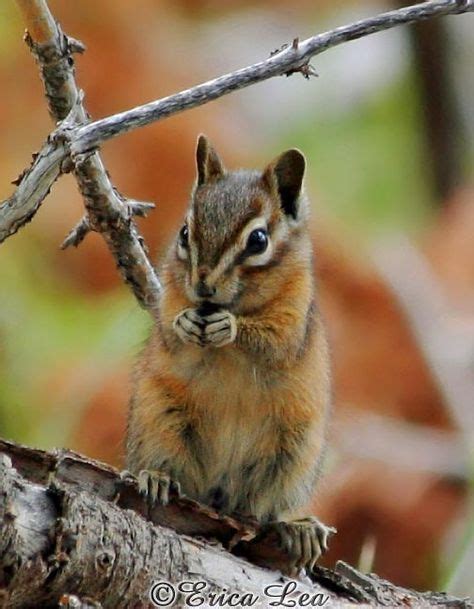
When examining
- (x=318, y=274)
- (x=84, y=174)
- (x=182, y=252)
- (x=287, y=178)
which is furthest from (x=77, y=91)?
(x=318, y=274)

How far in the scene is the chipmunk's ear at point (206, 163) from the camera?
2840mm

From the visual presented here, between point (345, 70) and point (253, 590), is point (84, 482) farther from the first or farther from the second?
point (345, 70)

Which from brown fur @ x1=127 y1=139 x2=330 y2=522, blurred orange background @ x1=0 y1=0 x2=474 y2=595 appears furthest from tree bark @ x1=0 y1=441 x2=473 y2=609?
blurred orange background @ x1=0 y1=0 x2=474 y2=595

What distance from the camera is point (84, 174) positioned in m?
2.48

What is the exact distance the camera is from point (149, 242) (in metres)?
5.81

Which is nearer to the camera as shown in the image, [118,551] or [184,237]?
[118,551]

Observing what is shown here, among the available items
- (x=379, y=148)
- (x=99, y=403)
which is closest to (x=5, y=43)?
(x=99, y=403)

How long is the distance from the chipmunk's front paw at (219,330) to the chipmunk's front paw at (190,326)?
11 mm

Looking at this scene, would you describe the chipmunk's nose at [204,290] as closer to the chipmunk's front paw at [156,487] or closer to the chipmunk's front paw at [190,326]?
the chipmunk's front paw at [190,326]

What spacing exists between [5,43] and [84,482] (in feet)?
14.5

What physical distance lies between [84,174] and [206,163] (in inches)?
18.1

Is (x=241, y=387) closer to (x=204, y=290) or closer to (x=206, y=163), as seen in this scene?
(x=204, y=290)

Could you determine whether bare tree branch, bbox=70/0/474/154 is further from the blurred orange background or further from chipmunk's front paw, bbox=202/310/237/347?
the blurred orange background

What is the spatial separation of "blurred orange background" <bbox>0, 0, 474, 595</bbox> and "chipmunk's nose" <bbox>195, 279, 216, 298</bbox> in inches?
44.7
